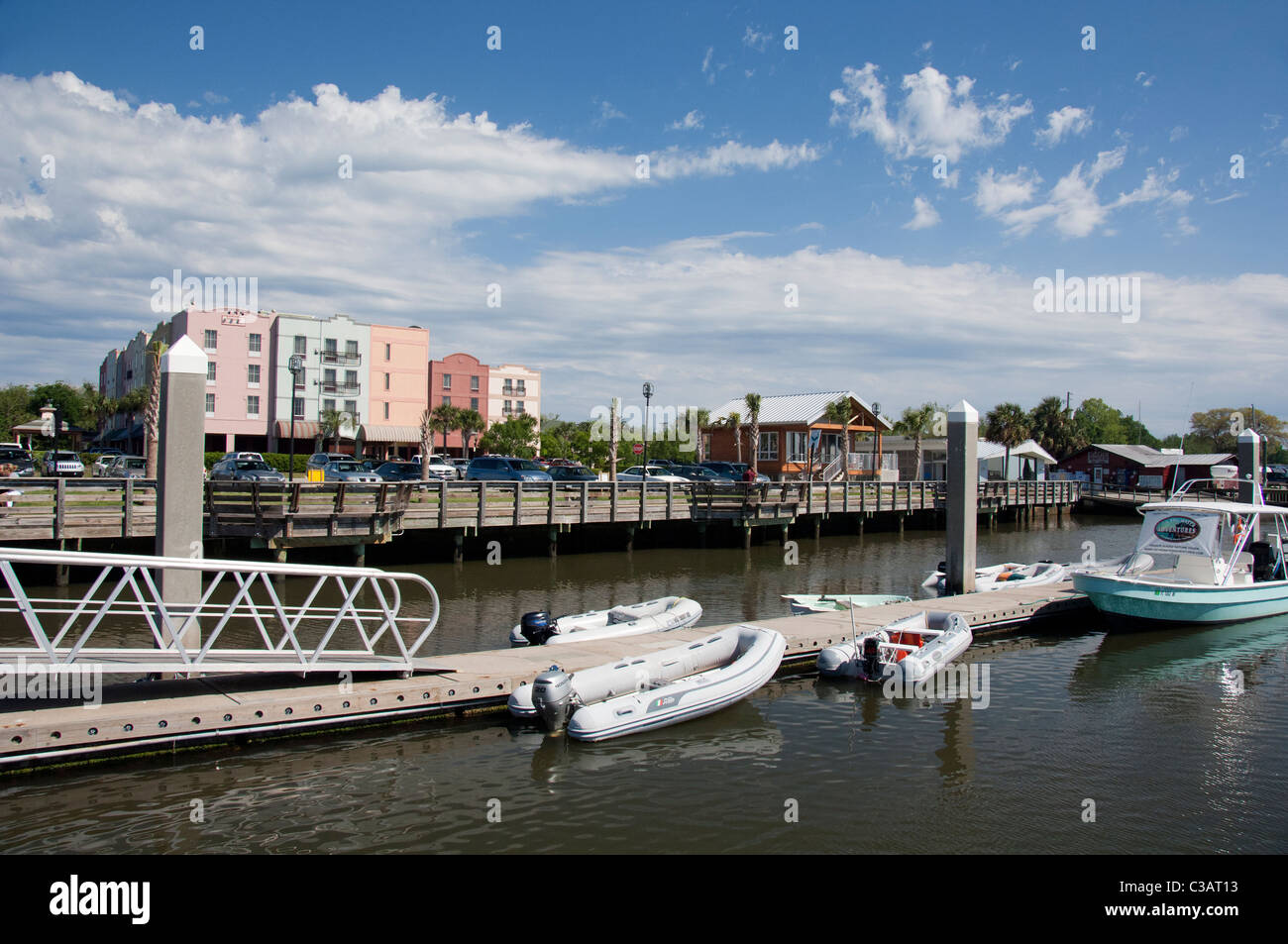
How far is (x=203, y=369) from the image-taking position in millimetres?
10773

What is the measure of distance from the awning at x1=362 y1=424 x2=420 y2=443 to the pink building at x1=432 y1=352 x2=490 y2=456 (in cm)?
473

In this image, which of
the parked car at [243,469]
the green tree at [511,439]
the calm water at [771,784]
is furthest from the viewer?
the green tree at [511,439]

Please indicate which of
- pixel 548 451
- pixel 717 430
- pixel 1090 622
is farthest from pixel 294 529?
pixel 548 451

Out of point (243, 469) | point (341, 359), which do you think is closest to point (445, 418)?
point (341, 359)

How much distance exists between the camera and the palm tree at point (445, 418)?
64875 mm

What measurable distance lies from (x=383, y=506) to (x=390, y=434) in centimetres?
4294

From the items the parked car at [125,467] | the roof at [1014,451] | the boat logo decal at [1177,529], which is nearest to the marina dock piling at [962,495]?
the boat logo decal at [1177,529]

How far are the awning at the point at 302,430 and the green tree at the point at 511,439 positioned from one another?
12.8m

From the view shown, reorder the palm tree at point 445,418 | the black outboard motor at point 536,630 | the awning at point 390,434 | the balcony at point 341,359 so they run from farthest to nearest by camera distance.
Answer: the palm tree at point 445,418, the awning at point 390,434, the balcony at point 341,359, the black outboard motor at point 536,630

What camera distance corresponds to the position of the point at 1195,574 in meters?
18.3

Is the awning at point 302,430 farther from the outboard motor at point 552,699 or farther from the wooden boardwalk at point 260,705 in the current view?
the outboard motor at point 552,699

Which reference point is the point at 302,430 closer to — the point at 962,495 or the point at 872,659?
the point at 962,495

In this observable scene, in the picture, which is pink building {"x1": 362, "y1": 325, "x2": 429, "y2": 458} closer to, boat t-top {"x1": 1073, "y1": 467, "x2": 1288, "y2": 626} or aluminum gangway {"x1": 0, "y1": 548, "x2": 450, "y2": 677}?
aluminum gangway {"x1": 0, "y1": 548, "x2": 450, "y2": 677}

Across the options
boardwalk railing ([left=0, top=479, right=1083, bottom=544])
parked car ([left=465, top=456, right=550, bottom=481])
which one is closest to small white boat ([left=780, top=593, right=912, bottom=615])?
boardwalk railing ([left=0, top=479, right=1083, bottom=544])
